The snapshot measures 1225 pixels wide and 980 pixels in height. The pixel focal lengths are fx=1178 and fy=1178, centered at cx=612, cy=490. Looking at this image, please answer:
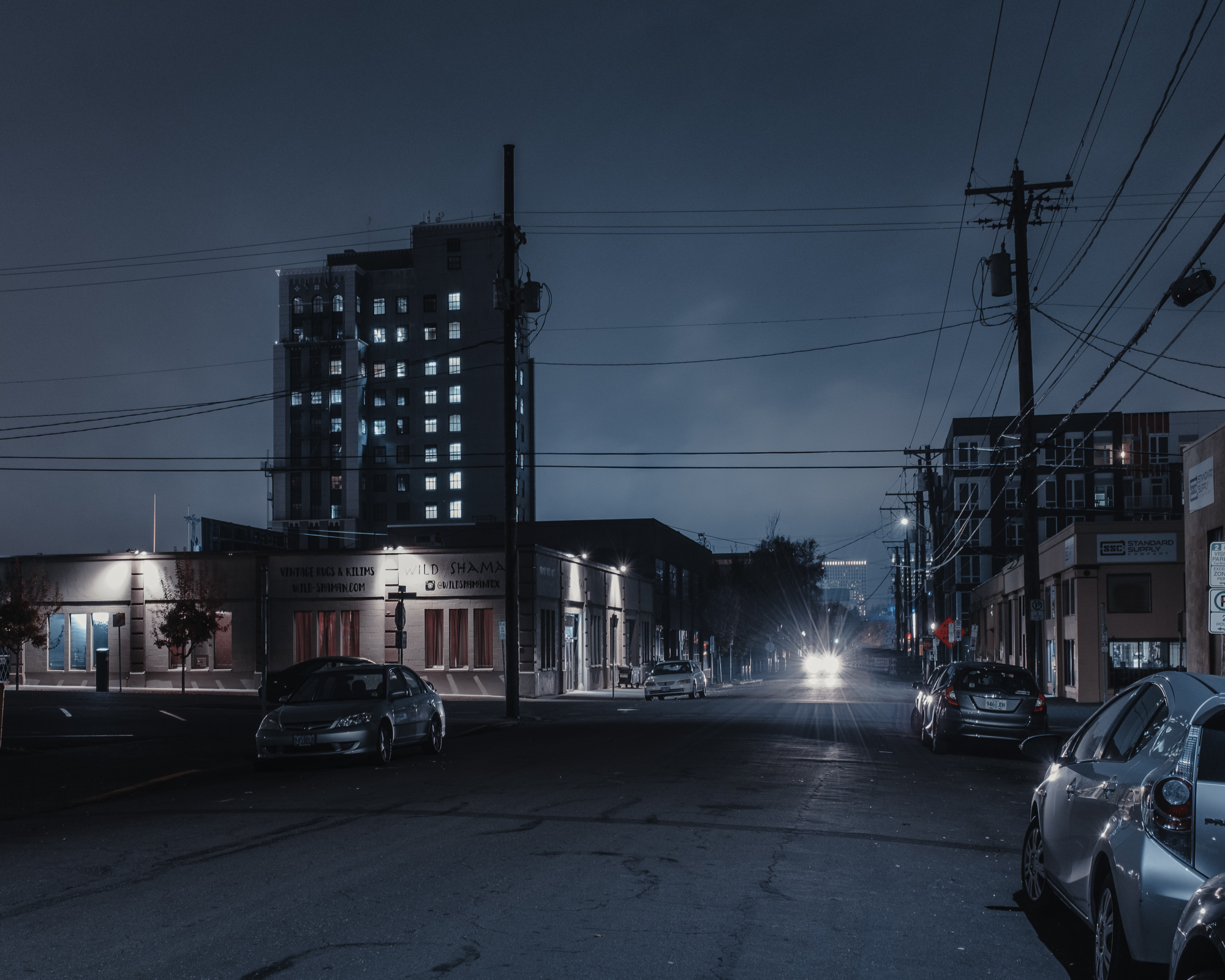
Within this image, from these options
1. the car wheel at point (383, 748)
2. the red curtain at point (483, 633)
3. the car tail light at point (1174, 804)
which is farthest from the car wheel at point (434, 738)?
the red curtain at point (483, 633)

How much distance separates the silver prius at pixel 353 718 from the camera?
16.0 m

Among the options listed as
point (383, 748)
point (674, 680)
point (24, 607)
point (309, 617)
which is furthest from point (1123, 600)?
point (24, 607)

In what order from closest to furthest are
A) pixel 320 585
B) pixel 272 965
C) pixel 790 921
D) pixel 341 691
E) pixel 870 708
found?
pixel 272 965 → pixel 790 921 → pixel 341 691 → pixel 870 708 → pixel 320 585

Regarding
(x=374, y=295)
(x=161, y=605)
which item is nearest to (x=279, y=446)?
(x=374, y=295)

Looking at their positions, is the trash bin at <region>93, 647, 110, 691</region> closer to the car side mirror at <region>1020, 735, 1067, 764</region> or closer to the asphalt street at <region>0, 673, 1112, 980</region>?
the asphalt street at <region>0, 673, 1112, 980</region>

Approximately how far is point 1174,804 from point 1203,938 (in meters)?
1.07

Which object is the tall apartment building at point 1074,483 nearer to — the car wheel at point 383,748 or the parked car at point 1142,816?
the car wheel at point 383,748

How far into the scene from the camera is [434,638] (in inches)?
1802

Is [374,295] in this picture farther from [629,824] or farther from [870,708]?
[629,824]

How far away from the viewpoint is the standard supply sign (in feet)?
138

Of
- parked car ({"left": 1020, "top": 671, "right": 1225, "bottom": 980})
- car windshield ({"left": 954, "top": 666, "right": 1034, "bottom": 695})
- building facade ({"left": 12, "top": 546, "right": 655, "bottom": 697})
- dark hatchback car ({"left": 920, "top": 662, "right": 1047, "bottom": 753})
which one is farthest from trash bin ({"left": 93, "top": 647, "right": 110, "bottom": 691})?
parked car ({"left": 1020, "top": 671, "right": 1225, "bottom": 980})

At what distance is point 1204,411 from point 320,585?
83219 millimetres

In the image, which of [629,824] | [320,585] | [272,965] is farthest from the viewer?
[320,585]

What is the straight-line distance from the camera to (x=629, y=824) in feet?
34.2
